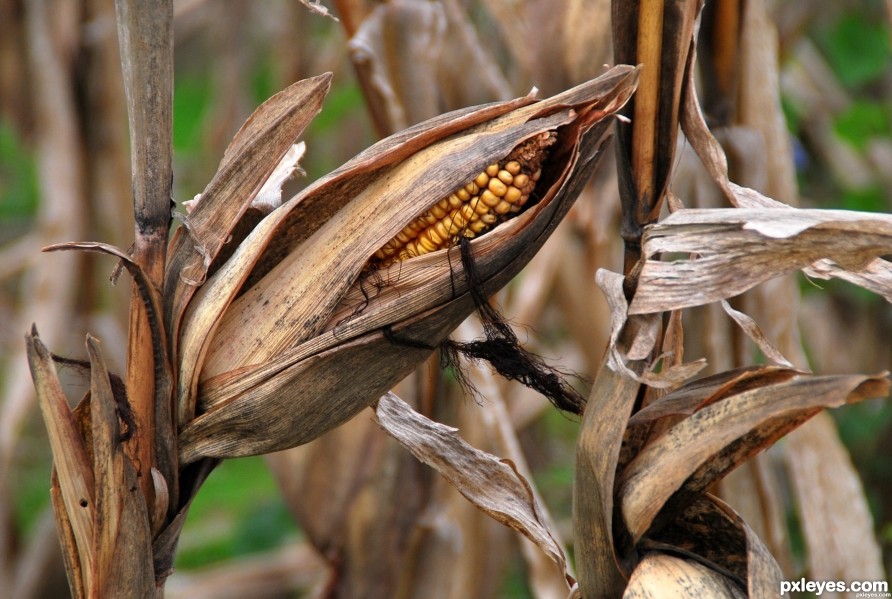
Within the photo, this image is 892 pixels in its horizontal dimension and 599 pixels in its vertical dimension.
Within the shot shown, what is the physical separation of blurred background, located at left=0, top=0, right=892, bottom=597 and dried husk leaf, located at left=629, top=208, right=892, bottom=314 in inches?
7.2

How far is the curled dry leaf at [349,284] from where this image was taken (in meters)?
0.55

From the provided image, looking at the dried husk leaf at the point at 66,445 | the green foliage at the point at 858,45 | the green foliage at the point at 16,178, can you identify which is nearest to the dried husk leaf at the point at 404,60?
the dried husk leaf at the point at 66,445

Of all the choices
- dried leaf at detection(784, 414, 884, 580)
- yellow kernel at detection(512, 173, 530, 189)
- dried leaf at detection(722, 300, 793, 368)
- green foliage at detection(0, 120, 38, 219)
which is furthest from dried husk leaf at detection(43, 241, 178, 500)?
green foliage at detection(0, 120, 38, 219)

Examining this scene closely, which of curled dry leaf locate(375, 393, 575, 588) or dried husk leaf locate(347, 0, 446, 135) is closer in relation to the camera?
curled dry leaf locate(375, 393, 575, 588)

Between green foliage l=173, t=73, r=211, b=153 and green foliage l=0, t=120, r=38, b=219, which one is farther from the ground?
green foliage l=173, t=73, r=211, b=153

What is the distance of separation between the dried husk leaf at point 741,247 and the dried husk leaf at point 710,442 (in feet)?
0.22

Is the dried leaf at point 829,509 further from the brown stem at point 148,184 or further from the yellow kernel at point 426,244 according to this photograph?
the brown stem at point 148,184

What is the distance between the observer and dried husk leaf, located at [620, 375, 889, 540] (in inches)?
20.5

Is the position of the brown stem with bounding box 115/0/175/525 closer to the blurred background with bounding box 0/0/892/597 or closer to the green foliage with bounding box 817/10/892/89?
the blurred background with bounding box 0/0/892/597

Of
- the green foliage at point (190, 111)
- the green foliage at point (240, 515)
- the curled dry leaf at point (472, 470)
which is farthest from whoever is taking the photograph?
the green foliage at point (190, 111)

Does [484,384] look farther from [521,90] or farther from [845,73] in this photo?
[845,73]

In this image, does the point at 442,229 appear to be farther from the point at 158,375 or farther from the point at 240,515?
the point at 240,515

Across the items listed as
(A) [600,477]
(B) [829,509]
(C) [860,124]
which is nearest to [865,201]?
(C) [860,124]

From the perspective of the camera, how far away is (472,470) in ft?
2.24
